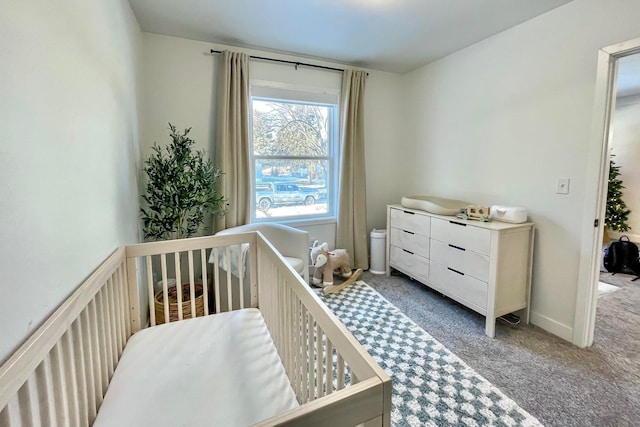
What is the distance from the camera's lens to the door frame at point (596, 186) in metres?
1.83

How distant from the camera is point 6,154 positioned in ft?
2.27

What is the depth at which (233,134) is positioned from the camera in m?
2.75

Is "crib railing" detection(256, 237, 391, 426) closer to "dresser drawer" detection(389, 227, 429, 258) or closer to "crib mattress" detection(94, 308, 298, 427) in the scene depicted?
"crib mattress" detection(94, 308, 298, 427)

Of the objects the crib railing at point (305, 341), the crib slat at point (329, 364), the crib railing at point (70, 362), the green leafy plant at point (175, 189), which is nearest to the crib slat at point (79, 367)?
the crib railing at point (70, 362)

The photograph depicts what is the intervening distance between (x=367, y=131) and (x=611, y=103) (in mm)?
2107

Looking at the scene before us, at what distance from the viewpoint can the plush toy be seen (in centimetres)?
297

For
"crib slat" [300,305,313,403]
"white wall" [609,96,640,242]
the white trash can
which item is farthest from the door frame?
"white wall" [609,96,640,242]

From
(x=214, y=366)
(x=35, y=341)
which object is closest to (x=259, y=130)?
(x=214, y=366)

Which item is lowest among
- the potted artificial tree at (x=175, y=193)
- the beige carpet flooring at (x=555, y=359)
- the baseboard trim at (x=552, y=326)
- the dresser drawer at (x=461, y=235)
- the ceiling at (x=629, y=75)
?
the beige carpet flooring at (x=555, y=359)

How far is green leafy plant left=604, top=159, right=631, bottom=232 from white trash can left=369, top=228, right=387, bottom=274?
3640 millimetres

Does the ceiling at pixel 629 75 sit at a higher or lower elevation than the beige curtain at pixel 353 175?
higher

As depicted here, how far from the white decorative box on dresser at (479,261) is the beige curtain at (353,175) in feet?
2.52

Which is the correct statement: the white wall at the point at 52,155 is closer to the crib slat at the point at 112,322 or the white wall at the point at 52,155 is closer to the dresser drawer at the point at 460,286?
the crib slat at the point at 112,322

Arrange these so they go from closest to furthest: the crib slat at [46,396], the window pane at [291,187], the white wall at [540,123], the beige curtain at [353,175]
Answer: the crib slat at [46,396]
the white wall at [540,123]
the window pane at [291,187]
the beige curtain at [353,175]
